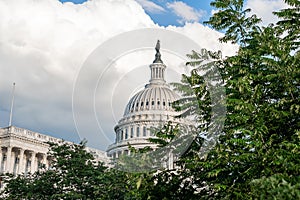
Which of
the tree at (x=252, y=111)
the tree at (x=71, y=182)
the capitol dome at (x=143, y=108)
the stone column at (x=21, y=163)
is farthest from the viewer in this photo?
the capitol dome at (x=143, y=108)

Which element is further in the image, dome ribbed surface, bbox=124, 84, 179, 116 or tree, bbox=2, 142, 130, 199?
dome ribbed surface, bbox=124, 84, 179, 116

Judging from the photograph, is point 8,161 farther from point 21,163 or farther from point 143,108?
point 143,108

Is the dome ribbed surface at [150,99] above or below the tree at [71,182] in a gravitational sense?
above

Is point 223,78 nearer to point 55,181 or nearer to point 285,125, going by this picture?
point 285,125

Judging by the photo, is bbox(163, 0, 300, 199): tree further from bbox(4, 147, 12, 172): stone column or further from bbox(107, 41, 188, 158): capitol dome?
bbox(107, 41, 188, 158): capitol dome

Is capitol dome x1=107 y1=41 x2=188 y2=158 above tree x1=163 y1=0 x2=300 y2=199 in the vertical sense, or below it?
above

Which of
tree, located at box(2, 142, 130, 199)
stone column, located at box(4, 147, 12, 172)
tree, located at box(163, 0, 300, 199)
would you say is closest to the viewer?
tree, located at box(163, 0, 300, 199)

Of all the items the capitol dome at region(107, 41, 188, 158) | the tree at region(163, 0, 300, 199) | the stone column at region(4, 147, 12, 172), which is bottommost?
the tree at region(163, 0, 300, 199)

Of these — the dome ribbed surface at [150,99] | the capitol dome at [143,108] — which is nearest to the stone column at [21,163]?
the capitol dome at [143,108]

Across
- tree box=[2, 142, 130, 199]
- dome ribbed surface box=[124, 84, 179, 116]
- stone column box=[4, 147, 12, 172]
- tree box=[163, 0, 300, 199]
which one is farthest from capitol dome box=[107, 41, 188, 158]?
tree box=[163, 0, 300, 199]

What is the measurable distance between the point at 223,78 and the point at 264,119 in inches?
99.9

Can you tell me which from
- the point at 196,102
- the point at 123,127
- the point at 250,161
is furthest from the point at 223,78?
the point at 123,127

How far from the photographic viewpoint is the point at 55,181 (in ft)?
129

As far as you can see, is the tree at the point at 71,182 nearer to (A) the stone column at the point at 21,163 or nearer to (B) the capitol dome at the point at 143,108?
(A) the stone column at the point at 21,163
